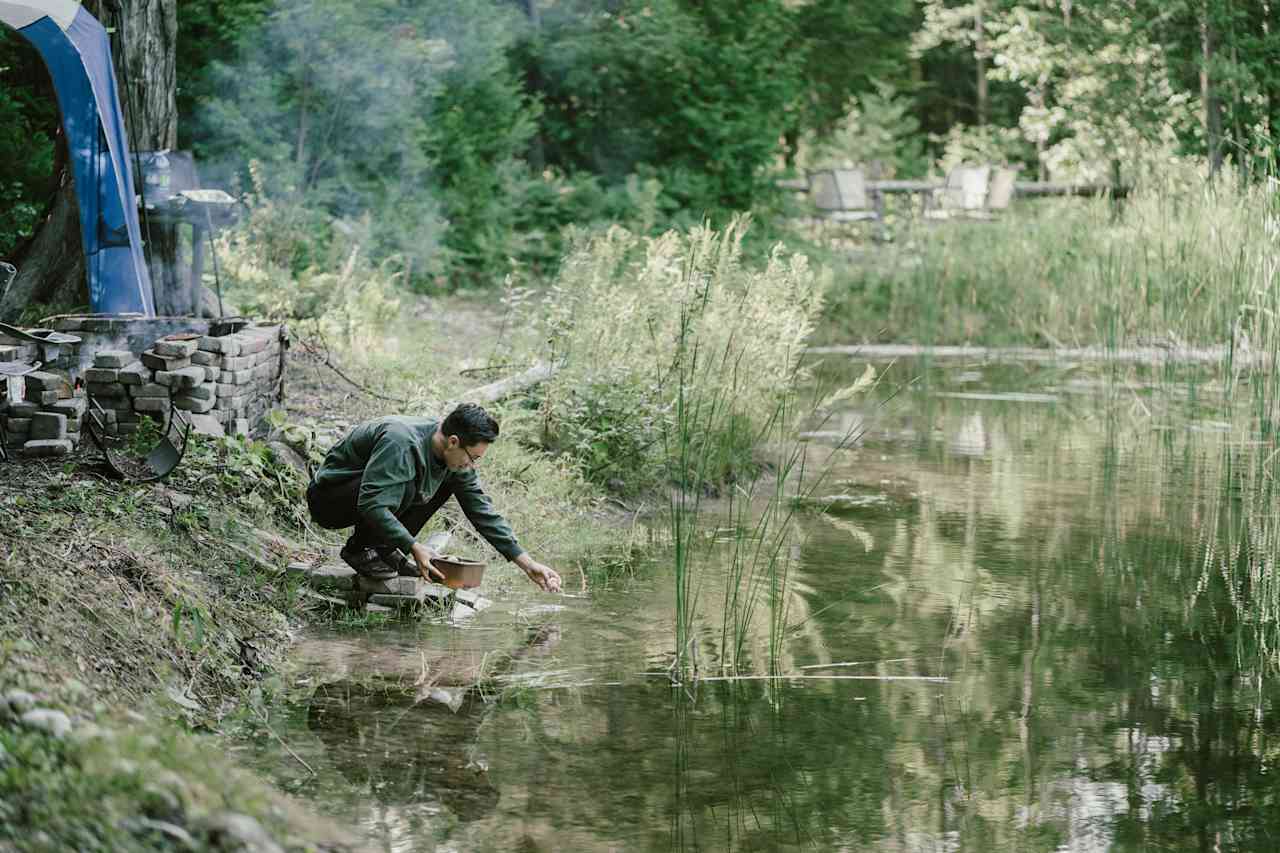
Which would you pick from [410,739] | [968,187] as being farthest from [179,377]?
[968,187]

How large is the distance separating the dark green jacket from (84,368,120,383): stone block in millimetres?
1430

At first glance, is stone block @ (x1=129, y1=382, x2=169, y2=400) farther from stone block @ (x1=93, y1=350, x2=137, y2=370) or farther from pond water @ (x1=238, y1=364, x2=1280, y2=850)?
pond water @ (x1=238, y1=364, x2=1280, y2=850)

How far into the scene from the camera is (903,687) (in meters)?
5.36

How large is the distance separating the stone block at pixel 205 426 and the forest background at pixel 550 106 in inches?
174

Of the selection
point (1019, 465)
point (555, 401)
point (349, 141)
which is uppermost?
point (349, 141)

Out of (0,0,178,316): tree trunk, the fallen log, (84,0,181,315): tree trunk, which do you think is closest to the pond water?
the fallen log

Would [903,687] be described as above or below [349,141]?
below

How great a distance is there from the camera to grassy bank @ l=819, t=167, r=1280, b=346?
10.5m

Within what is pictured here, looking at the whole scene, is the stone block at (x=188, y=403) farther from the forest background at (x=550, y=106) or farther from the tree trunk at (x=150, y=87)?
the forest background at (x=550, y=106)

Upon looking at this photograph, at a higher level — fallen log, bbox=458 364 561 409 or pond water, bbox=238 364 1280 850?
fallen log, bbox=458 364 561 409

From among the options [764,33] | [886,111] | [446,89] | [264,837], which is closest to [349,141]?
[446,89]

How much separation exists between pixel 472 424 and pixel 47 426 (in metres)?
2.26

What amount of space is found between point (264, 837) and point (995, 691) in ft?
9.07

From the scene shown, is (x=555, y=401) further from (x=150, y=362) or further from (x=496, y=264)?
(x=496, y=264)
